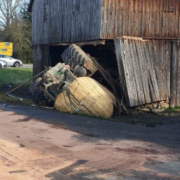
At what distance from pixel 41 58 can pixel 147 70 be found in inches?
346

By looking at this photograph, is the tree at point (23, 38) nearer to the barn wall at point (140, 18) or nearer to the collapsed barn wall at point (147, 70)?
the barn wall at point (140, 18)

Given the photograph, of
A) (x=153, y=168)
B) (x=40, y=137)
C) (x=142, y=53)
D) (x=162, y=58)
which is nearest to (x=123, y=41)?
(x=142, y=53)

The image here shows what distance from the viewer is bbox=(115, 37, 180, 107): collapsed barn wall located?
60.1 ft

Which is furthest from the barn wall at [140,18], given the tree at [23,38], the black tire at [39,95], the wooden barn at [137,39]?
the tree at [23,38]

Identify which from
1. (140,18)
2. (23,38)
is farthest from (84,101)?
(23,38)

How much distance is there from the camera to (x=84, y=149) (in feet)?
31.8

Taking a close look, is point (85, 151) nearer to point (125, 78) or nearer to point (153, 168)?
point (153, 168)

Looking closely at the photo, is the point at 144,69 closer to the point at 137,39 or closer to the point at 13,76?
the point at 137,39

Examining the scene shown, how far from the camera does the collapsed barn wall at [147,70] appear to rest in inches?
721

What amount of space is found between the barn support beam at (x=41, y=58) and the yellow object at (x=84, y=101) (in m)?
8.19

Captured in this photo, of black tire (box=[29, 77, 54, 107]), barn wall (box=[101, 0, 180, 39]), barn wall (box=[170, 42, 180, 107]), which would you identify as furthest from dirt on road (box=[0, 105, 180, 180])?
barn wall (box=[101, 0, 180, 39])

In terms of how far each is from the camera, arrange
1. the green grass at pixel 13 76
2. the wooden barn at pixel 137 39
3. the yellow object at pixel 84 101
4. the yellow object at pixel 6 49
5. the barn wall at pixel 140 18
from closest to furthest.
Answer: the yellow object at pixel 84 101 → the wooden barn at pixel 137 39 → the barn wall at pixel 140 18 → the green grass at pixel 13 76 → the yellow object at pixel 6 49

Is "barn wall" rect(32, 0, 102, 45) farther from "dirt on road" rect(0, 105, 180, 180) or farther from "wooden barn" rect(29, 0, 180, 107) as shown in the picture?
"dirt on road" rect(0, 105, 180, 180)

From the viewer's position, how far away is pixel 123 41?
60.9 ft
